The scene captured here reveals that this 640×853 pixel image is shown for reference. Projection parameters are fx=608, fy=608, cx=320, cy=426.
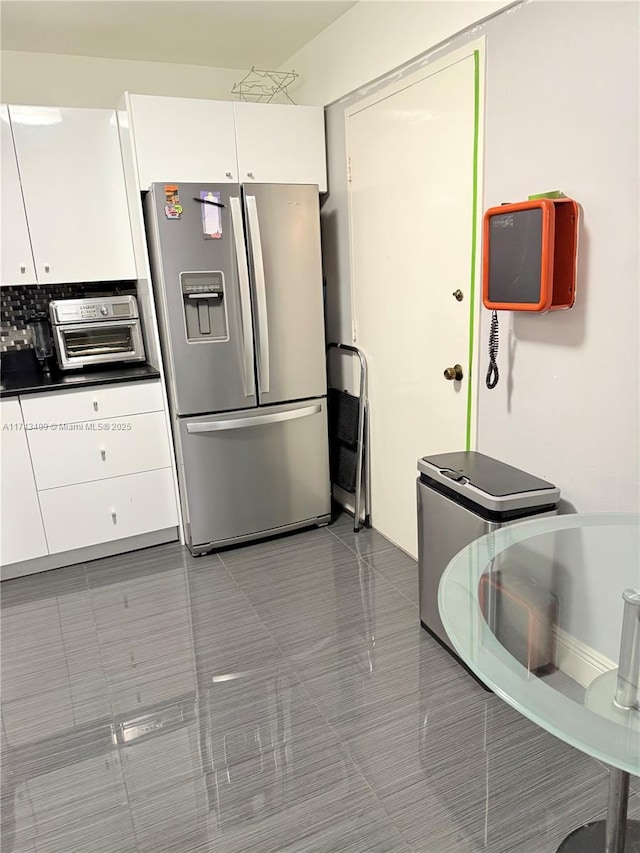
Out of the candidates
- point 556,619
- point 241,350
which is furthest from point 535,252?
point 241,350

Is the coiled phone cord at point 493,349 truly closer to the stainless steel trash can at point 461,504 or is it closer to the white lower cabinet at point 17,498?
the stainless steel trash can at point 461,504

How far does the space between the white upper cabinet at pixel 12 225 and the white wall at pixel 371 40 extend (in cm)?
156

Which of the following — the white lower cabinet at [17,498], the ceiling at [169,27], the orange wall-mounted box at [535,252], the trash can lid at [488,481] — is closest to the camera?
the orange wall-mounted box at [535,252]

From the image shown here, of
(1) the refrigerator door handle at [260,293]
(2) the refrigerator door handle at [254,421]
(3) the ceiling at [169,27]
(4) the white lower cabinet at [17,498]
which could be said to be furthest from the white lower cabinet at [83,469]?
(3) the ceiling at [169,27]

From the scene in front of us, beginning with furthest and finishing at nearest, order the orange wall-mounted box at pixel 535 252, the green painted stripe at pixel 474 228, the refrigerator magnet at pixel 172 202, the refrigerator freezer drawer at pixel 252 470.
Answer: the refrigerator freezer drawer at pixel 252 470 → the refrigerator magnet at pixel 172 202 → the green painted stripe at pixel 474 228 → the orange wall-mounted box at pixel 535 252

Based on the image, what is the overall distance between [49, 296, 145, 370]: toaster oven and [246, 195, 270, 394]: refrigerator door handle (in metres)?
0.73

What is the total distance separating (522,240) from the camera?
1.91 meters

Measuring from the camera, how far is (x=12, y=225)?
9.89 feet

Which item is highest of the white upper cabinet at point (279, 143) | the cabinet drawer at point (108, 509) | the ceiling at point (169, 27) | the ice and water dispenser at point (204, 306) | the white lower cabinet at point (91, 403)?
the ceiling at point (169, 27)

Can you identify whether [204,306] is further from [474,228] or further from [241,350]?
[474,228]

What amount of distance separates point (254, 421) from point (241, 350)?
0.38 meters

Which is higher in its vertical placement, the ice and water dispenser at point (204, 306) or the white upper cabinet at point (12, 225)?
the white upper cabinet at point (12, 225)

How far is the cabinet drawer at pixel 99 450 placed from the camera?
3.01m

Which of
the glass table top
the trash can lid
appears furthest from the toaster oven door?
the glass table top
